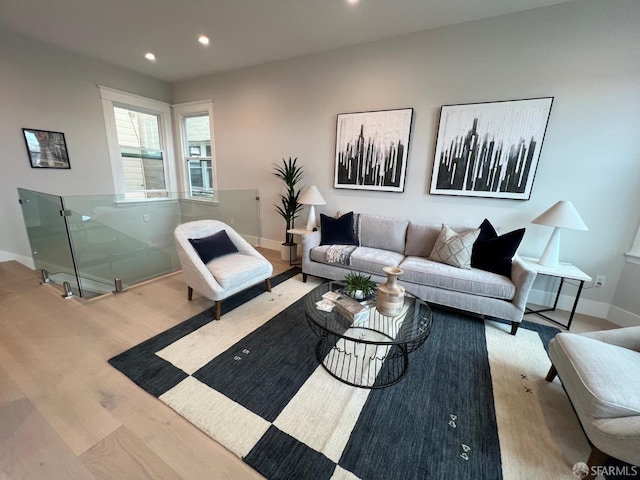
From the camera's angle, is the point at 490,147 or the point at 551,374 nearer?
the point at 551,374

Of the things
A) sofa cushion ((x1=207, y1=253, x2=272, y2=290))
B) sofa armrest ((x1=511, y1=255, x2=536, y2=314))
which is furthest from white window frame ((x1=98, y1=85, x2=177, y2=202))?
sofa armrest ((x1=511, y1=255, x2=536, y2=314))

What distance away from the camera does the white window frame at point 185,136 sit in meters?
4.47

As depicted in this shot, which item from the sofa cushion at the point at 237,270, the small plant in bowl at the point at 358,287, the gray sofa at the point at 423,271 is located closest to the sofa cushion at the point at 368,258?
the gray sofa at the point at 423,271

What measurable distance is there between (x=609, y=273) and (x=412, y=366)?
234 cm

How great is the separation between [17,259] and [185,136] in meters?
3.14

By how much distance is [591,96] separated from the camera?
2.32m

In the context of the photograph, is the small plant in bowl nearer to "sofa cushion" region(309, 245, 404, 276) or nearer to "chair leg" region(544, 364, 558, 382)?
"sofa cushion" region(309, 245, 404, 276)

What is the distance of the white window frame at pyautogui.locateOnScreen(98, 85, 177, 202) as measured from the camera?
13.1ft

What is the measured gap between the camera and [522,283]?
216cm

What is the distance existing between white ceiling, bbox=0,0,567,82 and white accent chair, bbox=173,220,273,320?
86.0 inches

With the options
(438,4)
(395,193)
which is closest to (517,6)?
(438,4)

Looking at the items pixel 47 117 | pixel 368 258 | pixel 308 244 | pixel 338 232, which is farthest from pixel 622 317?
pixel 47 117

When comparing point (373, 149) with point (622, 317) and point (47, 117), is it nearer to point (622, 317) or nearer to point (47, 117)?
point (622, 317)

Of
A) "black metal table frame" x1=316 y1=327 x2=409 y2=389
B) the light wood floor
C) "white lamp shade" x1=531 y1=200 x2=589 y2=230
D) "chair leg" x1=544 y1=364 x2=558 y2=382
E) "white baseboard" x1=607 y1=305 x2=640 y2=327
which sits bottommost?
the light wood floor
